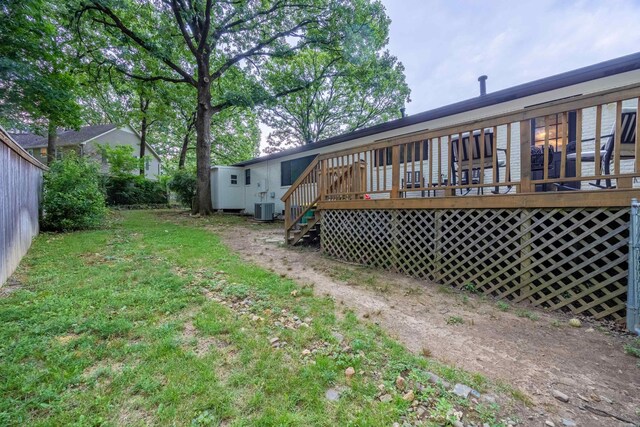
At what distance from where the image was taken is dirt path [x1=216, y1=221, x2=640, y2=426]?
1.77 m

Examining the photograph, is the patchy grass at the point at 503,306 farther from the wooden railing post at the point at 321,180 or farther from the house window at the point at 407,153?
the wooden railing post at the point at 321,180

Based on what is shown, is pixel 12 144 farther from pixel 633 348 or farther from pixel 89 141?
pixel 89 141

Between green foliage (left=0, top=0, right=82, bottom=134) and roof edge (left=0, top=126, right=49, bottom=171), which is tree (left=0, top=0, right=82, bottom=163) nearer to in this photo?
green foliage (left=0, top=0, right=82, bottom=134)

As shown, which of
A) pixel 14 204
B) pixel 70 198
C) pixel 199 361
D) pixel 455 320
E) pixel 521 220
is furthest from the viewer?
pixel 70 198

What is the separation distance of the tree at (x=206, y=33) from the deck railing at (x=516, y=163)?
23.8 feet

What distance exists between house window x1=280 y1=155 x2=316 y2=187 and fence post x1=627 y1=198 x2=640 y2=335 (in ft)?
33.4

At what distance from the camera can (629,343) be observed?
242 cm

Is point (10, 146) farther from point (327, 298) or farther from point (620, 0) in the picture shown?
point (620, 0)

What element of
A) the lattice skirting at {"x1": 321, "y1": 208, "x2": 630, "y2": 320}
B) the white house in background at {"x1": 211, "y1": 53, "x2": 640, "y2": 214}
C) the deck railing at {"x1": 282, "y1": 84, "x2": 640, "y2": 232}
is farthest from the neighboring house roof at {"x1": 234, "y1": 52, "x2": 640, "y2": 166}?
the lattice skirting at {"x1": 321, "y1": 208, "x2": 630, "y2": 320}

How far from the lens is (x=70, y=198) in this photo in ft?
25.7

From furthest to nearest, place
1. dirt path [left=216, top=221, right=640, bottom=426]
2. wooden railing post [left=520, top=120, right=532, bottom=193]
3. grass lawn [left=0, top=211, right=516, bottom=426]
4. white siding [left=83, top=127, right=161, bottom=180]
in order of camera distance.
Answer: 1. white siding [left=83, top=127, right=161, bottom=180]
2. wooden railing post [left=520, top=120, right=532, bottom=193]
3. dirt path [left=216, top=221, right=640, bottom=426]
4. grass lawn [left=0, top=211, right=516, bottom=426]

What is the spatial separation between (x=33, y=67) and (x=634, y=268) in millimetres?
14473

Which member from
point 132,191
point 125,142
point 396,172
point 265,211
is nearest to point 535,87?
point 396,172

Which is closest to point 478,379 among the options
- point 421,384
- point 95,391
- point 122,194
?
point 421,384
